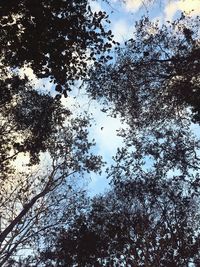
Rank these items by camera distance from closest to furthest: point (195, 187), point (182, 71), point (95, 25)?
1. point (95, 25)
2. point (182, 71)
3. point (195, 187)

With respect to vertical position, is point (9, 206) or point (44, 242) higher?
point (9, 206)

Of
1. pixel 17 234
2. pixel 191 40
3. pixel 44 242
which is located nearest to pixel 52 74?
pixel 191 40

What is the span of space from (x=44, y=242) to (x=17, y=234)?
4.06 metres

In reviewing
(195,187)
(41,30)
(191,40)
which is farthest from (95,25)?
(195,187)

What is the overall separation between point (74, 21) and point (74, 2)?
0.74m

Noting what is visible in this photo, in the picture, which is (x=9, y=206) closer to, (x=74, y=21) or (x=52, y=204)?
(x=52, y=204)

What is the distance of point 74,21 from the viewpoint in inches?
470

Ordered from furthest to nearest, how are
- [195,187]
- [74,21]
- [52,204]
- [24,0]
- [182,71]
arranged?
[52,204]
[195,187]
[182,71]
[74,21]
[24,0]

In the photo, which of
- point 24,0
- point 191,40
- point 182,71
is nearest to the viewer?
point 24,0

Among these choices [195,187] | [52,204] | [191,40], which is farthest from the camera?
[52,204]

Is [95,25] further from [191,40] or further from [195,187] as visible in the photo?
[195,187]

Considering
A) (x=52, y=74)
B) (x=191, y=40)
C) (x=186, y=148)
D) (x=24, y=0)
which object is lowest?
(x=52, y=74)

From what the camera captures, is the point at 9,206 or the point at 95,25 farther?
the point at 9,206

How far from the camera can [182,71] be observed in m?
15.1
